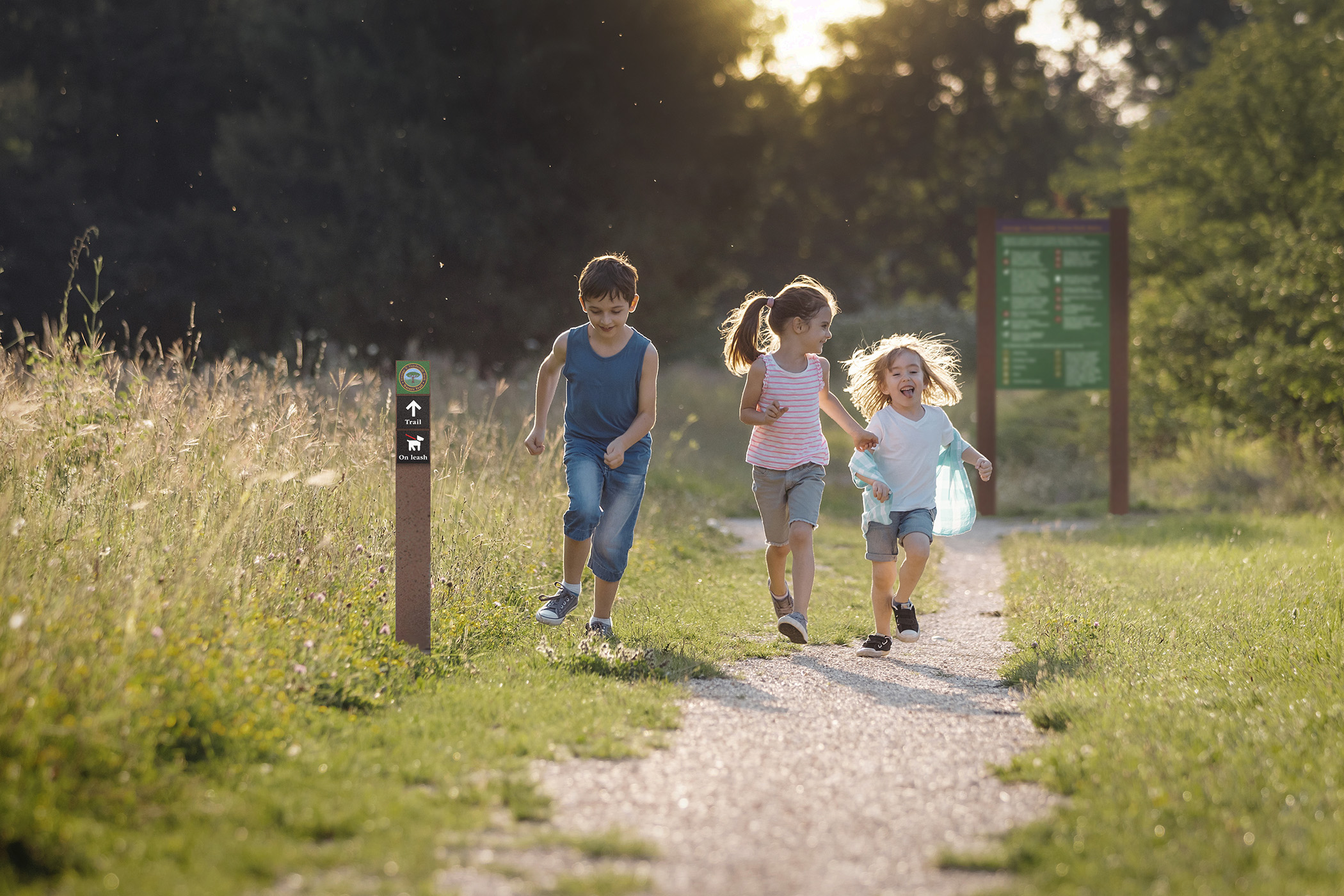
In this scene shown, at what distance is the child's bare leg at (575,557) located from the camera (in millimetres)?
5520

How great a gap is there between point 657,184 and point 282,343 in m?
7.46

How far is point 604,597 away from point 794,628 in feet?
3.06

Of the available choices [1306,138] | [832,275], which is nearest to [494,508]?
[1306,138]

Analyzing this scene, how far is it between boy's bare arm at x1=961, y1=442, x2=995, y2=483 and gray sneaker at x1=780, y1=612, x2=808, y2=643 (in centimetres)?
111

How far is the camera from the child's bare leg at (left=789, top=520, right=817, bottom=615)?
570 centimetres

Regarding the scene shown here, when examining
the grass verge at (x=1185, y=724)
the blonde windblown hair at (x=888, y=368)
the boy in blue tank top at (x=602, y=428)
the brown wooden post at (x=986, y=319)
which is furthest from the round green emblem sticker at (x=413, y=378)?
the brown wooden post at (x=986, y=319)

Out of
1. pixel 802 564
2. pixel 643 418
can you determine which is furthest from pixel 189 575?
pixel 802 564

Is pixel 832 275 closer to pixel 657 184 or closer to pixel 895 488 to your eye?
pixel 657 184

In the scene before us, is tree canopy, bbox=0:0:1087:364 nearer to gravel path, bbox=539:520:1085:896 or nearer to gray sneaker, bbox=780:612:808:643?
gray sneaker, bbox=780:612:808:643

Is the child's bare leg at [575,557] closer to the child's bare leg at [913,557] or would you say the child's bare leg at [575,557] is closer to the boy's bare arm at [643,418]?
the boy's bare arm at [643,418]

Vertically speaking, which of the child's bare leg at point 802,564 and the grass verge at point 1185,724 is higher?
the child's bare leg at point 802,564

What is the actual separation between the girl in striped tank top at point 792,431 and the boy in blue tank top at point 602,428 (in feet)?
1.98

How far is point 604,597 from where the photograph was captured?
18.1 ft

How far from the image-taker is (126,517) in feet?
17.1
